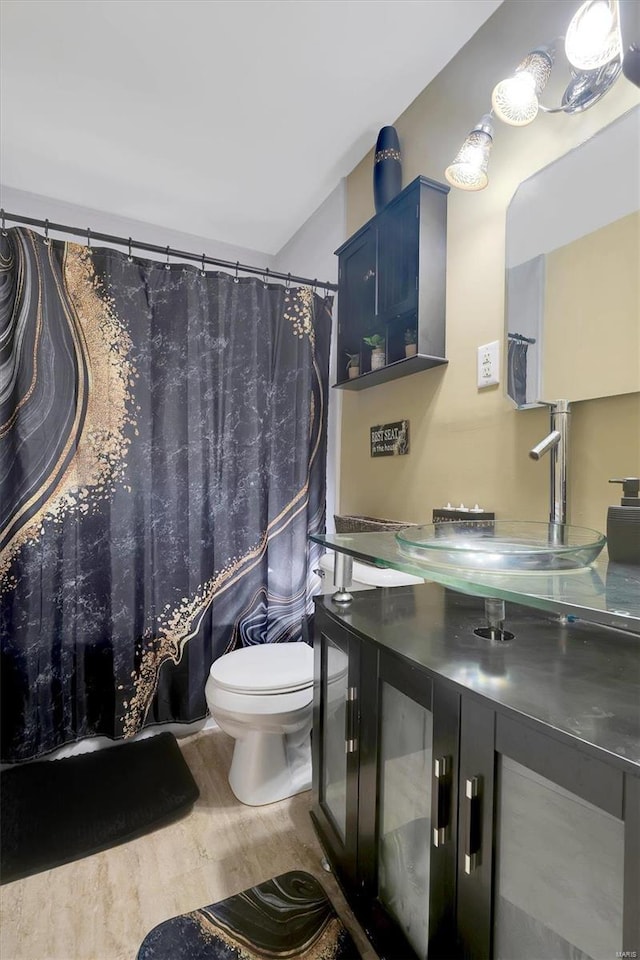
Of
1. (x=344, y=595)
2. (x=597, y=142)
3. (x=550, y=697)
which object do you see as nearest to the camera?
(x=550, y=697)

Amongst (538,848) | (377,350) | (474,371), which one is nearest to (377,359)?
(377,350)

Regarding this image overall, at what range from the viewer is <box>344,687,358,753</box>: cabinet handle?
0.99m

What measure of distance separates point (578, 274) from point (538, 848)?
3.79 feet

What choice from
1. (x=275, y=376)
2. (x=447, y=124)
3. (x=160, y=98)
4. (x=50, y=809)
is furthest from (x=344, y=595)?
(x=160, y=98)

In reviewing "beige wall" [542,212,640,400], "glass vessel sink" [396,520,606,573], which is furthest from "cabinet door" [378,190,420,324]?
"glass vessel sink" [396,520,606,573]

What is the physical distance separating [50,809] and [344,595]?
128 cm

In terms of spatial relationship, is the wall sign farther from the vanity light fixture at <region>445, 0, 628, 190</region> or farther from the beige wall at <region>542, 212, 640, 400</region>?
the vanity light fixture at <region>445, 0, 628, 190</region>

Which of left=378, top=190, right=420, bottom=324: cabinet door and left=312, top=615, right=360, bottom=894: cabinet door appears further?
left=378, top=190, right=420, bottom=324: cabinet door

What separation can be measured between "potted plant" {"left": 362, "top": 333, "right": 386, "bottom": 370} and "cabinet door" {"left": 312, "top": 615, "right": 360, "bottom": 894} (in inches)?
39.8

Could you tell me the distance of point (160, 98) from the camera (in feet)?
5.16

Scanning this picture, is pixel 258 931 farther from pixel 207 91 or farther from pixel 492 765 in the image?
pixel 207 91

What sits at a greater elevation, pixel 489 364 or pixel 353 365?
pixel 353 365

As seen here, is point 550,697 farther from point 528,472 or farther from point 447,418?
point 447,418

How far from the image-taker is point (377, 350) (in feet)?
5.61
